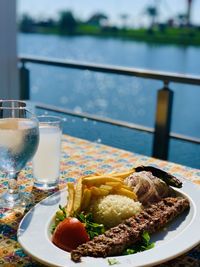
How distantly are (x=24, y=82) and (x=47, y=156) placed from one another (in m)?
2.43

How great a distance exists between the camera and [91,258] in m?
0.69

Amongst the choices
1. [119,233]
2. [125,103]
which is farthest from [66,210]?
[125,103]

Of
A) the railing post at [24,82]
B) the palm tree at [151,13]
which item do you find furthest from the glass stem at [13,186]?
the palm tree at [151,13]

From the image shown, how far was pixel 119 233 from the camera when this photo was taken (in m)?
0.75

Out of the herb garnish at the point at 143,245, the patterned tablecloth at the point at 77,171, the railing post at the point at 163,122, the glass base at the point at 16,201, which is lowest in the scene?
the railing post at the point at 163,122

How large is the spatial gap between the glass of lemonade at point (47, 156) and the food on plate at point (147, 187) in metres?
0.21

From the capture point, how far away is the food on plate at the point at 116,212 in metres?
0.73

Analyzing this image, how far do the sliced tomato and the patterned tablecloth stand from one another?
5cm

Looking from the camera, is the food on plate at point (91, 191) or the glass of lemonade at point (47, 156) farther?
A: the glass of lemonade at point (47, 156)

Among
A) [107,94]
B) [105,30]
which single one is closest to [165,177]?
[107,94]

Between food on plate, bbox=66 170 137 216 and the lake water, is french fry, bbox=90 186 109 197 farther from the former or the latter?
the lake water

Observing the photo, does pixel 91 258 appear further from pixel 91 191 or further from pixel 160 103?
pixel 160 103

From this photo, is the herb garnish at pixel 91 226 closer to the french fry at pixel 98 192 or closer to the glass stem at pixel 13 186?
the french fry at pixel 98 192

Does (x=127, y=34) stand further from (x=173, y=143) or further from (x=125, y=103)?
(x=173, y=143)
